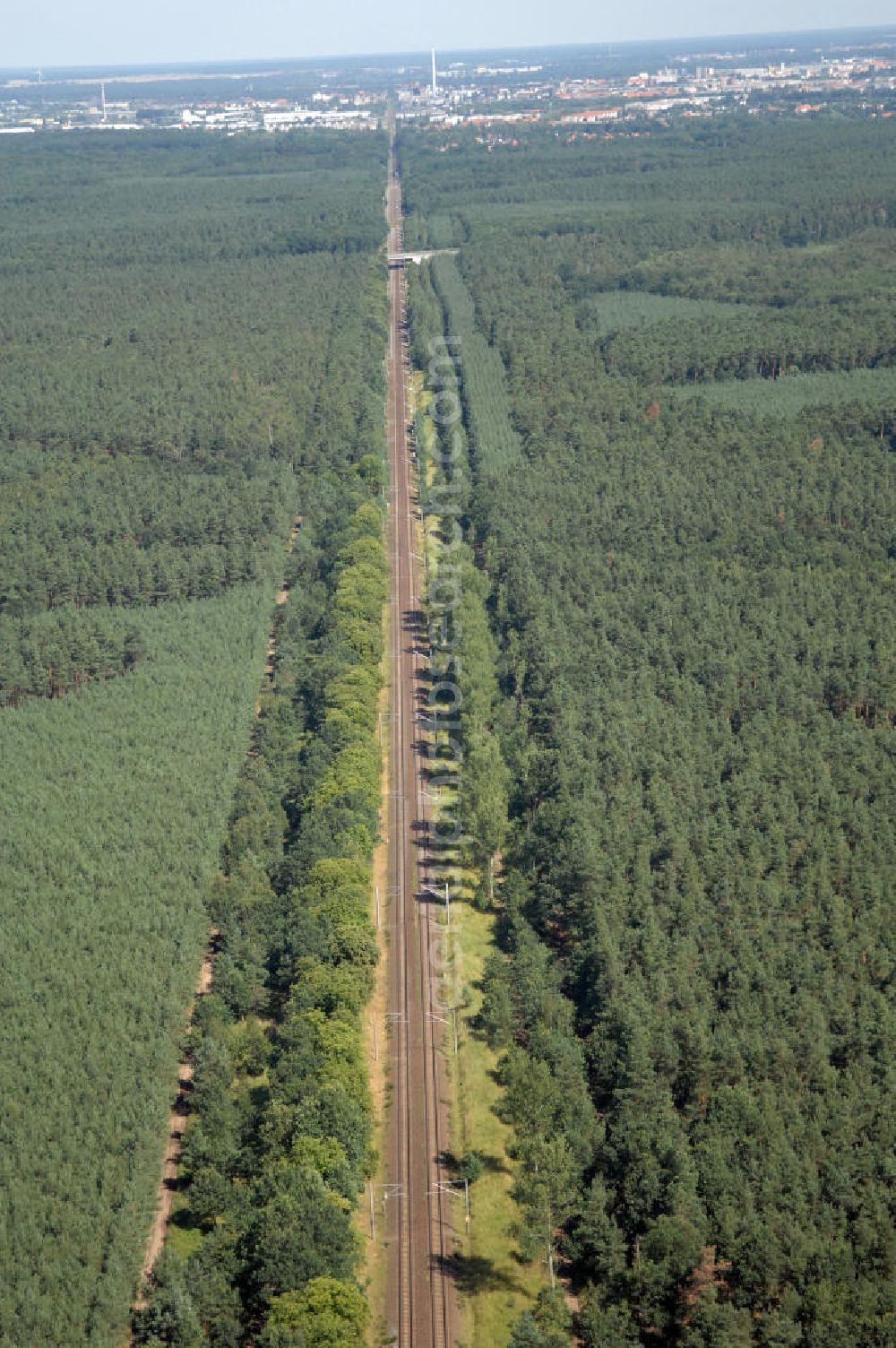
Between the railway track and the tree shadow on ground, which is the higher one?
the railway track

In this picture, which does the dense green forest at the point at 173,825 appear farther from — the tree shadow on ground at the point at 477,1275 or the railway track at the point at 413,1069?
the tree shadow on ground at the point at 477,1275

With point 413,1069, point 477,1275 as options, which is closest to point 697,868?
point 413,1069

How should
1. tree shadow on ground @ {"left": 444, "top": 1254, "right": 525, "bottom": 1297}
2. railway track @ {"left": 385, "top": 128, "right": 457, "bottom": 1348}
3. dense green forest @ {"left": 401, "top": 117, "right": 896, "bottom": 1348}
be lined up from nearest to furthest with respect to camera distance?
dense green forest @ {"left": 401, "top": 117, "right": 896, "bottom": 1348} → railway track @ {"left": 385, "top": 128, "right": 457, "bottom": 1348} → tree shadow on ground @ {"left": 444, "top": 1254, "right": 525, "bottom": 1297}

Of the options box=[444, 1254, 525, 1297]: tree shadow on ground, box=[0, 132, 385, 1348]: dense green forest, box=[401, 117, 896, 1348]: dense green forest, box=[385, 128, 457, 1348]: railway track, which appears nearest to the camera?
box=[401, 117, 896, 1348]: dense green forest

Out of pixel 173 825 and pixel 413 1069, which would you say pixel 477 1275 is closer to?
pixel 413 1069

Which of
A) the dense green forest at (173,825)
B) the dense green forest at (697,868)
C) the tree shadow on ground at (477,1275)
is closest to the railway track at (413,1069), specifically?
the tree shadow on ground at (477,1275)

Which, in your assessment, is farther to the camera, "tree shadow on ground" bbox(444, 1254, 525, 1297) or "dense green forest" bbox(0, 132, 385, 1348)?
"dense green forest" bbox(0, 132, 385, 1348)

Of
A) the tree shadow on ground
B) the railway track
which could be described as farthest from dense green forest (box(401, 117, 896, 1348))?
the railway track

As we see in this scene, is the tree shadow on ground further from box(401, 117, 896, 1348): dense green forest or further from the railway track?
box(401, 117, 896, 1348): dense green forest
